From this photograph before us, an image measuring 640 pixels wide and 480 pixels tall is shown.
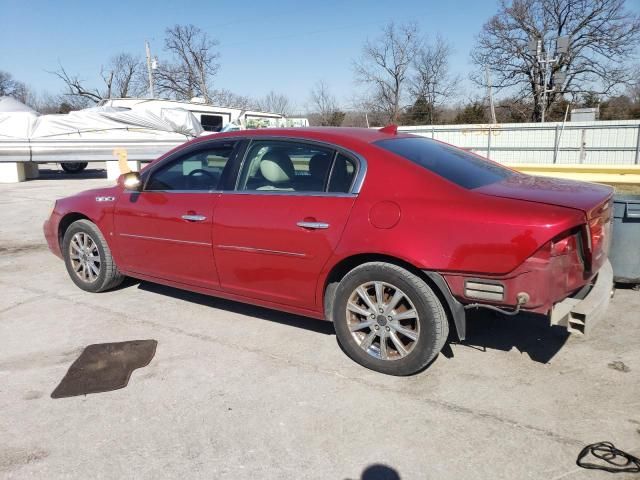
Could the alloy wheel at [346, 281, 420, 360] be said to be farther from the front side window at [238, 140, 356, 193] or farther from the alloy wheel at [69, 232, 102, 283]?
the alloy wheel at [69, 232, 102, 283]

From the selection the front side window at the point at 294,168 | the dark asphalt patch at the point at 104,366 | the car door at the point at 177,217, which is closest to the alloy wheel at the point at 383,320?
the front side window at the point at 294,168

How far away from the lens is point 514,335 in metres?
4.08

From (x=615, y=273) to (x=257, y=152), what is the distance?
3487 mm

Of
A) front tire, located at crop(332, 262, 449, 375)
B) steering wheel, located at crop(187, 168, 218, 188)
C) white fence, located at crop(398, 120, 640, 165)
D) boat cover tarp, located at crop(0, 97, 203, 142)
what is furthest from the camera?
white fence, located at crop(398, 120, 640, 165)

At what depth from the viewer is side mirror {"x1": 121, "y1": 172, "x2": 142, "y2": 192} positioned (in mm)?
4613

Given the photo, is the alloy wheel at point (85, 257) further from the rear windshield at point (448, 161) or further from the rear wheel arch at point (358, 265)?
the rear windshield at point (448, 161)

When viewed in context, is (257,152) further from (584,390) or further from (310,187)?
(584,390)

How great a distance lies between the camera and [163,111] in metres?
19.0

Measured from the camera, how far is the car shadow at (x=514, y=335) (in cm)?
382

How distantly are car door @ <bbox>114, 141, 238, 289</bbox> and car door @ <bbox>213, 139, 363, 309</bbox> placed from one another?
0.16 metres

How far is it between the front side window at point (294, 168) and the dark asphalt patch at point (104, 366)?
1435mm

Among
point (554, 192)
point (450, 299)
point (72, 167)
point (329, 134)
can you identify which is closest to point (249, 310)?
point (329, 134)

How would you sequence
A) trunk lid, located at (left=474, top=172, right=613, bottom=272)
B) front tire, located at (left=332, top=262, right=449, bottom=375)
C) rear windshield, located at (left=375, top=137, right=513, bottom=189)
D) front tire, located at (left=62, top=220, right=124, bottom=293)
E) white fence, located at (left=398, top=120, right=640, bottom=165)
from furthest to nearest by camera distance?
1. white fence, located at (left=398, top=120, right=640, bottom=165)
2. front tire, located at (left=62, top=220, right=124, bottom=293)
3. rear windshield, located at (left=375, top=137, right=513, bottom=189)
4. front tire, located at (left=332, top=262, right=449, bottom=375)
5. trunk lid, located at (left=474, top=172, right=613, bottom=272)

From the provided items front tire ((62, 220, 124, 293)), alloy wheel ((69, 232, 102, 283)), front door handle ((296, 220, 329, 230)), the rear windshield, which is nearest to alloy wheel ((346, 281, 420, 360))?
front door handle ((296, 220, 329, 230))
